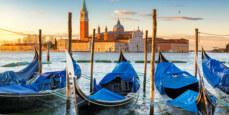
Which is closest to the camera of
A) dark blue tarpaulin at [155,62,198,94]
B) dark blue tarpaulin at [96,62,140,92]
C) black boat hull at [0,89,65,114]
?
black boat hull at [0,89,65,114]

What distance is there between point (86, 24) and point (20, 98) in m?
111

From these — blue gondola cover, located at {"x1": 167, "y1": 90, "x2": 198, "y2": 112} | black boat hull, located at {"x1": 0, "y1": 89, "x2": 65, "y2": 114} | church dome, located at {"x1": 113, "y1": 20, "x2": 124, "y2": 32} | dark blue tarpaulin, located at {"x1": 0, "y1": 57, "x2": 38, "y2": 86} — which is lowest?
black boat hull, located at {"x1": 0, "y1": 89, "x2": 65, "y2": 114}

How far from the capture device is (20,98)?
960 centimetres

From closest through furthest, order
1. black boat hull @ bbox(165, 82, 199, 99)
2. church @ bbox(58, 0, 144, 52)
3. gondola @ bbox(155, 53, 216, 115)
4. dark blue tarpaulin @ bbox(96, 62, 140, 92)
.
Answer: gondola @ bbox(155, 53, 216, 115)
black boat hull @ bbox(165, 82, 199, 99)
dark blue tarpaulin @ bbox(96, 62, 140, 92)
church @ bbox(58, 0, 144, 52)

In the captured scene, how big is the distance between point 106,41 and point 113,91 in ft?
328

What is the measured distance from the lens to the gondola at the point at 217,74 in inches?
414

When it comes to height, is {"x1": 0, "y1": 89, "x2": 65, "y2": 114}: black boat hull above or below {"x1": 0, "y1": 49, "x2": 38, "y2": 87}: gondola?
below

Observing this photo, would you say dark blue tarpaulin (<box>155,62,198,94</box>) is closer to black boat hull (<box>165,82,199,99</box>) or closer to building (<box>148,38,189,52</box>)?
black boat hull (<box>165,82,199,99</box>)

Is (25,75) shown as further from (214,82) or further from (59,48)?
(59,48)

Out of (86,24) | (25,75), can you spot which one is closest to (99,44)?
(86,24)

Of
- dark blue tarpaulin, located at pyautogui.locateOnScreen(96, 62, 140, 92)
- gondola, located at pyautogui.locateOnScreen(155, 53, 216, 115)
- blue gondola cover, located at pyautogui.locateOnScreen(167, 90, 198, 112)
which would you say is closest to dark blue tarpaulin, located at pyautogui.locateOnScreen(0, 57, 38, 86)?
dark blue tarpaulin, located at pyautogui.locateOnScreen(96, 62, 140, 92)

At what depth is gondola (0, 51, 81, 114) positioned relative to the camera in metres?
9.55

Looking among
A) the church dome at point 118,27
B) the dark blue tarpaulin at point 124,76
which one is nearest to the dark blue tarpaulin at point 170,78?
the dark blue tarpaulin at point 124,76

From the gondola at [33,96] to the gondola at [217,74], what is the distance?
4188mm
